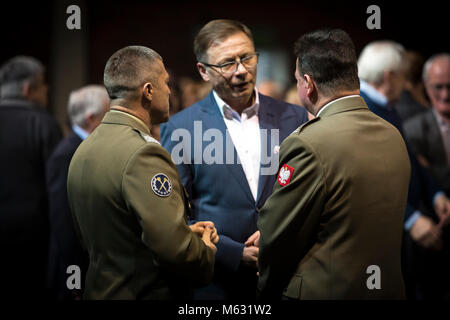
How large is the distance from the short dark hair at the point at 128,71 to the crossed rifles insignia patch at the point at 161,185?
0.35 metres

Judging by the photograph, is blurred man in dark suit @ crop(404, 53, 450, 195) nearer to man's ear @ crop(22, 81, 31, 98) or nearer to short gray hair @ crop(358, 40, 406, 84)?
short gray hair @ crop(358, 40, 406, 84)

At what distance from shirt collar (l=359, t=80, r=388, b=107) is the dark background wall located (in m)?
3.10

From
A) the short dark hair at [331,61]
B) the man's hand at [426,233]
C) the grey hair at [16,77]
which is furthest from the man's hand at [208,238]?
the grey hair at [16,77]

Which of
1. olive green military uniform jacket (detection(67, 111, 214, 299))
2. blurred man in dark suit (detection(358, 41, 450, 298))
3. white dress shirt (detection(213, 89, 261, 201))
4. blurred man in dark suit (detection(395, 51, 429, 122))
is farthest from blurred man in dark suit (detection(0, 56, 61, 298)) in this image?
blurred man in dark suit (detection(395, 51, 429, 122))

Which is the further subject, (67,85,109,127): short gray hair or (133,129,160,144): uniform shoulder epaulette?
(67,85,109,127): short gray hair

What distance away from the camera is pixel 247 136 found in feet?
7.58

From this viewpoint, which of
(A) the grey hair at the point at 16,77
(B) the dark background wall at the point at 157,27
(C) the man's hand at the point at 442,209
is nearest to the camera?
(C) the man's hand at the point at 442,209

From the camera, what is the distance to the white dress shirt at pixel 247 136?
2.26 meters

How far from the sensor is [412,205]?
326 centimetres

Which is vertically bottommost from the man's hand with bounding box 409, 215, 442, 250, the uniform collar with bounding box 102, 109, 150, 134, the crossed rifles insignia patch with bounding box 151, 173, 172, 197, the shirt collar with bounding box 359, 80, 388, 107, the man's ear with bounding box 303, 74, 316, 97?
the man's hand with bounding box 409, 215, 442, 250

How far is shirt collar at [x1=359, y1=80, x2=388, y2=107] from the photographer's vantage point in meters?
2.81

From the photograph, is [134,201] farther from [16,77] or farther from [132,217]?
[16,77]

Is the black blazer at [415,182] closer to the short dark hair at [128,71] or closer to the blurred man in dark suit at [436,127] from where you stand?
the blurred man in dark suit at [436,127]

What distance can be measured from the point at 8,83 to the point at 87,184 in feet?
7.79
